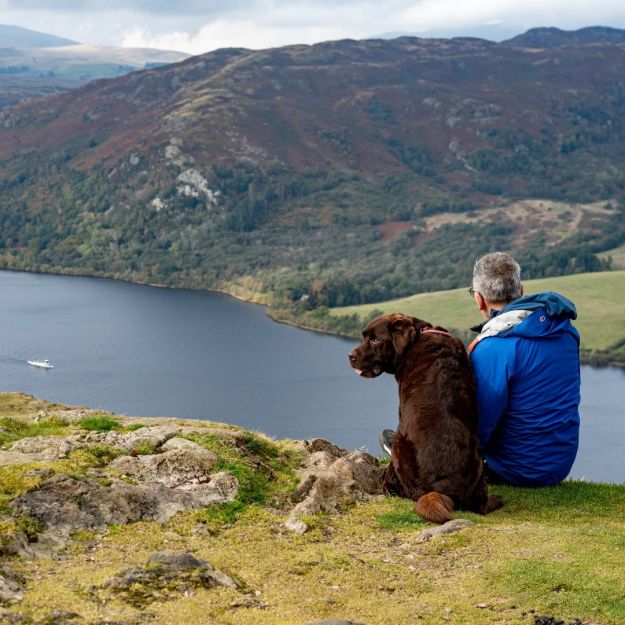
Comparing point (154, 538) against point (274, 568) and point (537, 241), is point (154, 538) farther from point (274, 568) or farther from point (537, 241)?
point (537, 241)

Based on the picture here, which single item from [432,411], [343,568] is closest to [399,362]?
[432,411]

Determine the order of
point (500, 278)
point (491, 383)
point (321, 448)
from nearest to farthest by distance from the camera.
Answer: point (491, 383)
point (500, 278)
point (321, 448)

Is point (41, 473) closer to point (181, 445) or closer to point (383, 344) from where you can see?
point (181, 445)

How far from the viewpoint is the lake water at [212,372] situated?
57250 mm

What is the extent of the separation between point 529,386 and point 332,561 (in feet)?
8.67

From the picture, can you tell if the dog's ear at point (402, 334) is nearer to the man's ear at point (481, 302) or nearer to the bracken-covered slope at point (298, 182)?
the man's ear at point (481, 302)

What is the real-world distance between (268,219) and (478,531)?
14805 cm

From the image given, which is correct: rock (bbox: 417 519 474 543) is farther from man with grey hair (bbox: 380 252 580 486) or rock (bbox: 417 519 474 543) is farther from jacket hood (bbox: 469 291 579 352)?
jacket hood (bbox: 469 291 579 352)

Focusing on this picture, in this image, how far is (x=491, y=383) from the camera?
8.01 metres

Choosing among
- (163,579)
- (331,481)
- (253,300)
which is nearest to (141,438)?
(331,481)

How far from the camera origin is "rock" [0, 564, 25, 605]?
5242 millimetres

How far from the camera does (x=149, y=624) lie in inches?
201

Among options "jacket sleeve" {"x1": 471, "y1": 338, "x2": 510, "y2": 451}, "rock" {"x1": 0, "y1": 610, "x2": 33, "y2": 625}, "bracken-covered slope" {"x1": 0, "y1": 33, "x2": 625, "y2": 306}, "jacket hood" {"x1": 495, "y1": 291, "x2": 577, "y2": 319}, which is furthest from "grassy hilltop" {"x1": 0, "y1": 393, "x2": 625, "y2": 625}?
"bracken-covered slope" {"x1": 0, "y1": 33, "x2": 625, "y2": 306}

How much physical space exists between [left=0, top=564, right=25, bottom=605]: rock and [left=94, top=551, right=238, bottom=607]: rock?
0.40m
